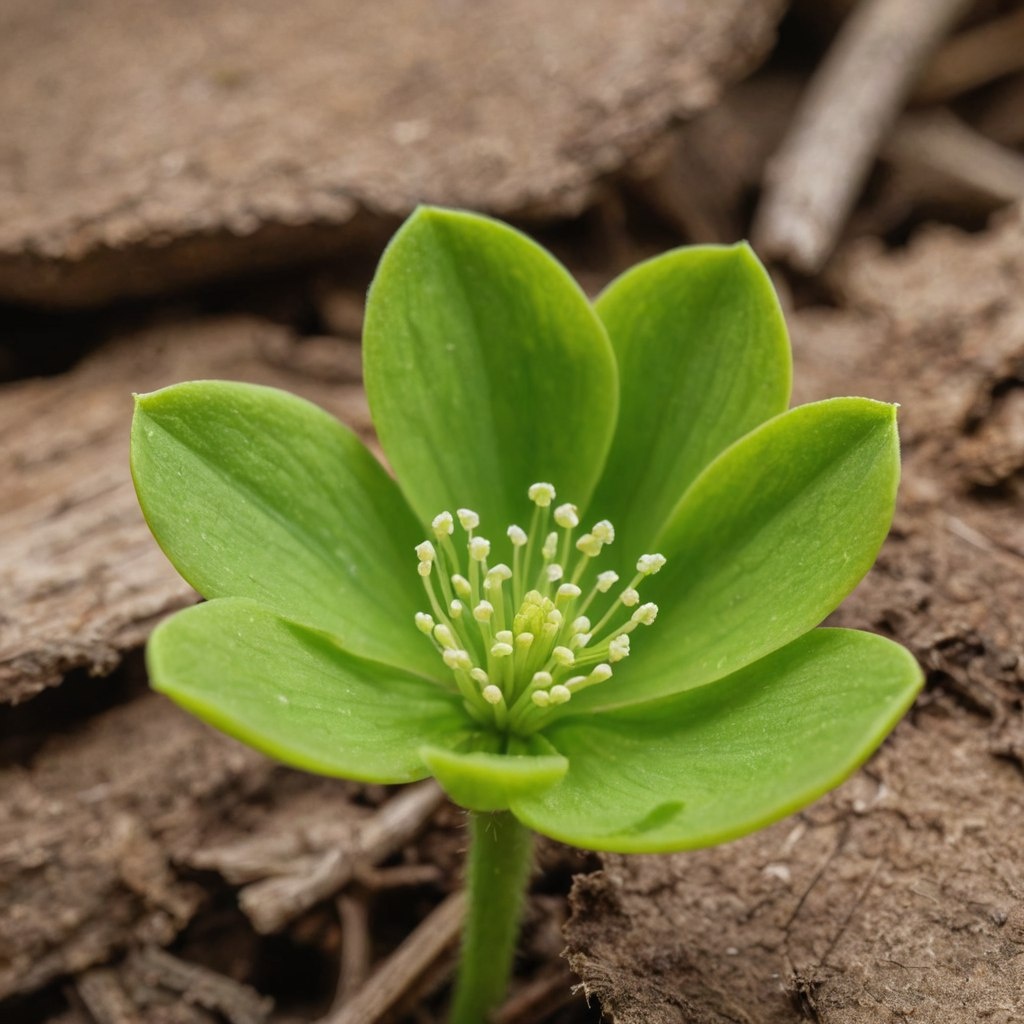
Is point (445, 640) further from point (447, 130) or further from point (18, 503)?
point (447, 130)

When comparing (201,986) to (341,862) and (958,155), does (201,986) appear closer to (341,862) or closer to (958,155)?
(341,862)

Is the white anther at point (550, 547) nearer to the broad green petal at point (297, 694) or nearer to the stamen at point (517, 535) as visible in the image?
the stamen at point (517, 535)

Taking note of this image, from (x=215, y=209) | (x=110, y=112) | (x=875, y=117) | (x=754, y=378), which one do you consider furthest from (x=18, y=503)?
(x=875, y=117)

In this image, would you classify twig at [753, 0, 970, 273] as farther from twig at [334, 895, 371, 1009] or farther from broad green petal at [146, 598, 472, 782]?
twig at [334, 895, 371, 1009]

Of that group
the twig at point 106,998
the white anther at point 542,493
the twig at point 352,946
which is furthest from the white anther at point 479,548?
the twig at point 106,998

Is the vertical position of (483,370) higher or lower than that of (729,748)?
higher

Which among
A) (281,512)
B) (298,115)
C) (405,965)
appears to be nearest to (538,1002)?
(405,965)
